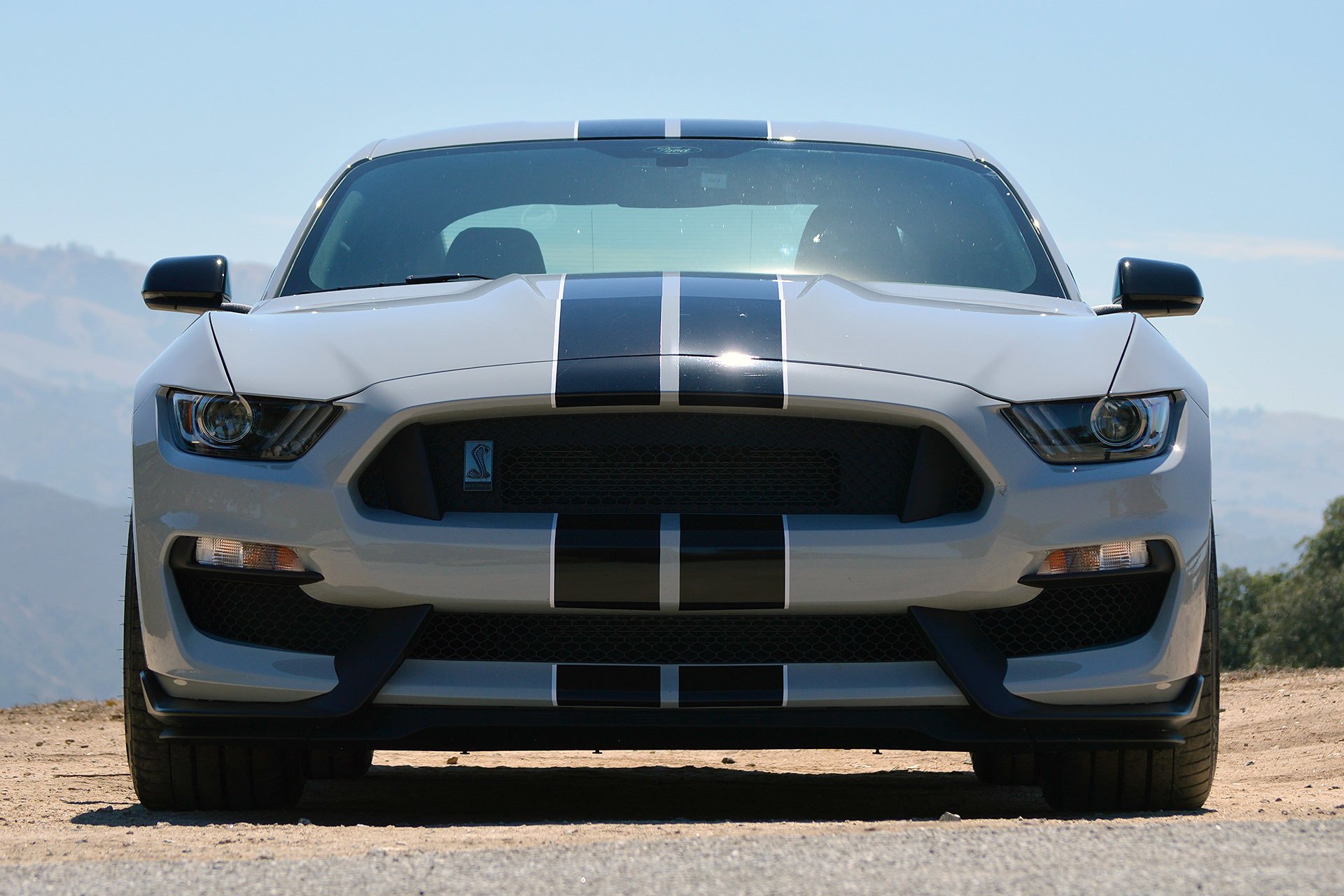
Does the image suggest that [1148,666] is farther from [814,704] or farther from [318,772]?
[318,772]

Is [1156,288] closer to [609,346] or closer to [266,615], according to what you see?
[609,346]

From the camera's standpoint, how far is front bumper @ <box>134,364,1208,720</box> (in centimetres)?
307

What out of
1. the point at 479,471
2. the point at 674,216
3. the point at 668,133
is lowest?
the point at 479,471

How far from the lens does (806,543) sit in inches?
120

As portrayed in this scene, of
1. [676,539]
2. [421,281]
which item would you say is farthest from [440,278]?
[676,539]

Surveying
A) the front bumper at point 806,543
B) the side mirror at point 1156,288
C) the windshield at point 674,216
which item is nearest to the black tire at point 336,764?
the front bumper at point 806,543

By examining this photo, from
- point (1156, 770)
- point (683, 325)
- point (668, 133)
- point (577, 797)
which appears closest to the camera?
point (683, 325)

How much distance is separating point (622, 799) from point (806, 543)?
159cm

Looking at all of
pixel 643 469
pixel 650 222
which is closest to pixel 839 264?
pixel 650 222

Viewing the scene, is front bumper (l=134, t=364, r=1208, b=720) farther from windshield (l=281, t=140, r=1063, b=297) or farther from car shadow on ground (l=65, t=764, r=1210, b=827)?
windshield (l=281, t=140, r=1063, b=297)

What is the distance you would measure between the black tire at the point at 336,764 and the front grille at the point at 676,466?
150 centimetres

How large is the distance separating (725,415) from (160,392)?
1229 millimetres

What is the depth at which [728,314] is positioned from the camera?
335 cm

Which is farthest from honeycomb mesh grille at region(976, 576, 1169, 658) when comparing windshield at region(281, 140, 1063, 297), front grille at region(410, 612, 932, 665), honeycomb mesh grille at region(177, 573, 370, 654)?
honeycomb mesh grille at region(177, 573, 370, 654)
